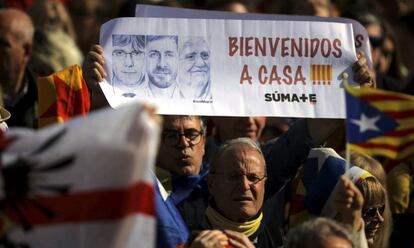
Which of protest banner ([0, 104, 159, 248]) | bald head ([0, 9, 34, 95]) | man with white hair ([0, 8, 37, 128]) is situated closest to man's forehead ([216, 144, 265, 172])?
man with white hair ([0, 8, 37, 128])

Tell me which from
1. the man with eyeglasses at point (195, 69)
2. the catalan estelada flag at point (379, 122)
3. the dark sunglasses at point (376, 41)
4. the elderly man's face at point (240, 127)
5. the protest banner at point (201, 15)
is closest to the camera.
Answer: the catalan estelada flag at point (379, 122)

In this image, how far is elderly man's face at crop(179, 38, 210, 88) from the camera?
7.85m

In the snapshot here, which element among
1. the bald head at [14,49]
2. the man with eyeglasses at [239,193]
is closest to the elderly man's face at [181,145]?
the man with eyeglasses at [239,193]

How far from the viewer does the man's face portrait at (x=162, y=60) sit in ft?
25.7

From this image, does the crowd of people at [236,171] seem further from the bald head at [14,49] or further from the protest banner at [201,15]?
the protest banner at [201,15]

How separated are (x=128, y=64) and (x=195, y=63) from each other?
13.6 inches

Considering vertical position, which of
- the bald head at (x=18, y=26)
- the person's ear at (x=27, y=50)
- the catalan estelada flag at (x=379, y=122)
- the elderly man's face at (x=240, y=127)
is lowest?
the elderly man's face at (x=240, y=127)

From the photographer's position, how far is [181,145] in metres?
8.40

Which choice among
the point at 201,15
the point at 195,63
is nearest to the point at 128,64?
the point at 195,63

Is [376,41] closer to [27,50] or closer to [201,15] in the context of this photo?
[27,50]

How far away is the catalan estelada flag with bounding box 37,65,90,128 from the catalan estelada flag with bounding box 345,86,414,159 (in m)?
1.65

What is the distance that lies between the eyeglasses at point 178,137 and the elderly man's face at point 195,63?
61 centimetres

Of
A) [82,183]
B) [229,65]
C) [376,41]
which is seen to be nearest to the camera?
[82,183]

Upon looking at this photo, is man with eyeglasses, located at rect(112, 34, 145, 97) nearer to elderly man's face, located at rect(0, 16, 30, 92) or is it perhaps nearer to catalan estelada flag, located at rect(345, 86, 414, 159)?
catalan estelada flag, located at rect(345, 86, 414, 159)
